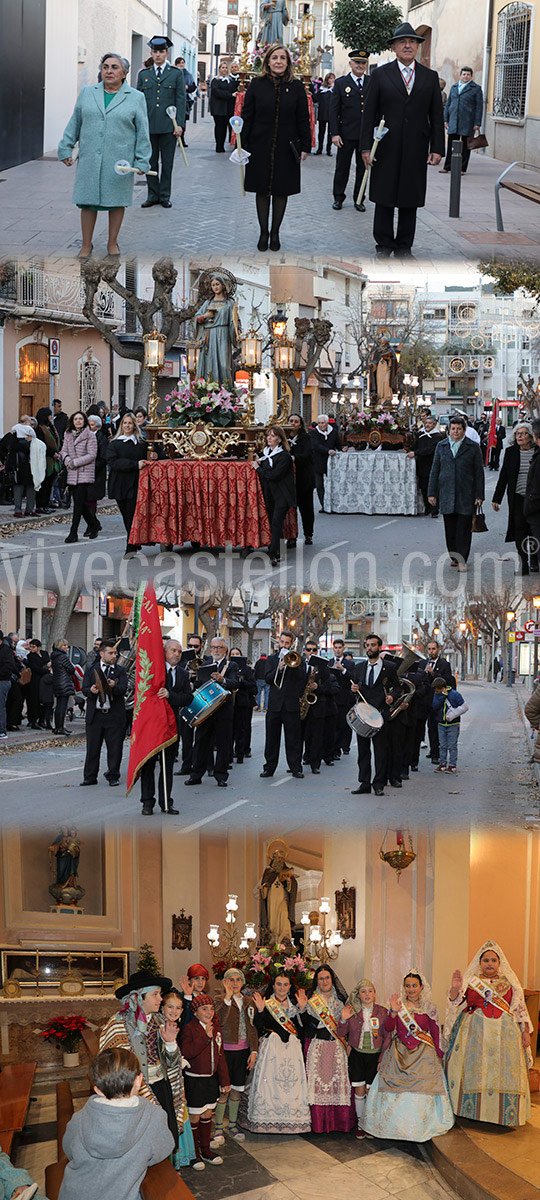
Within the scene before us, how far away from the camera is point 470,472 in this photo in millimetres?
7633

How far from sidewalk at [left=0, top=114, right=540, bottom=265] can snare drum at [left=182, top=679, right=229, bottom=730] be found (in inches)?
106

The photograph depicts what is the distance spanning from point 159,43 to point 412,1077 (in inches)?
282

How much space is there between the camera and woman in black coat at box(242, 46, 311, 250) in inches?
303

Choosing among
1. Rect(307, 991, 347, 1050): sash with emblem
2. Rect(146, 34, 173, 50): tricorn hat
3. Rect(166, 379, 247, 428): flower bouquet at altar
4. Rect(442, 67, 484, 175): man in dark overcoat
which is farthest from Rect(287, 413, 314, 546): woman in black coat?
Rect(442, 67, 484, 175): man in dark overcoat

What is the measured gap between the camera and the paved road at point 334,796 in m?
7.23

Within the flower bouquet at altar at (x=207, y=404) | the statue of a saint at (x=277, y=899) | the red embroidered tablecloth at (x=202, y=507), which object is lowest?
the statue of a saint at (x=277, y=899)

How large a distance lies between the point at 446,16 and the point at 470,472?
5.11m

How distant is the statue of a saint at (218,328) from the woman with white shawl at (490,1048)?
458 centimetres

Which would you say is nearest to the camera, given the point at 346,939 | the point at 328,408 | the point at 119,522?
the point at 346,939

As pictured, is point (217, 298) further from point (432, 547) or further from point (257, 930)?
point (257, 930)

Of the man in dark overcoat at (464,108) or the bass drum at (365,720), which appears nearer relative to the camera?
the bass drum at (365,720)

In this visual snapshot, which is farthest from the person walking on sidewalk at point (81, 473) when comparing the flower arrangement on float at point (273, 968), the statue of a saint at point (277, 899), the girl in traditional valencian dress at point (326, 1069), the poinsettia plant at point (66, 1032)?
the girl in traditional valencian dress at point (326, 1069)

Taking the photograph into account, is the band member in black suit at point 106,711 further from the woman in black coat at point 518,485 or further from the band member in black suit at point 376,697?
the woman in black coat at point 518,485

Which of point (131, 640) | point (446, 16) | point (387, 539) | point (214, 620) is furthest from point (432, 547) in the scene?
point (446, 16)
